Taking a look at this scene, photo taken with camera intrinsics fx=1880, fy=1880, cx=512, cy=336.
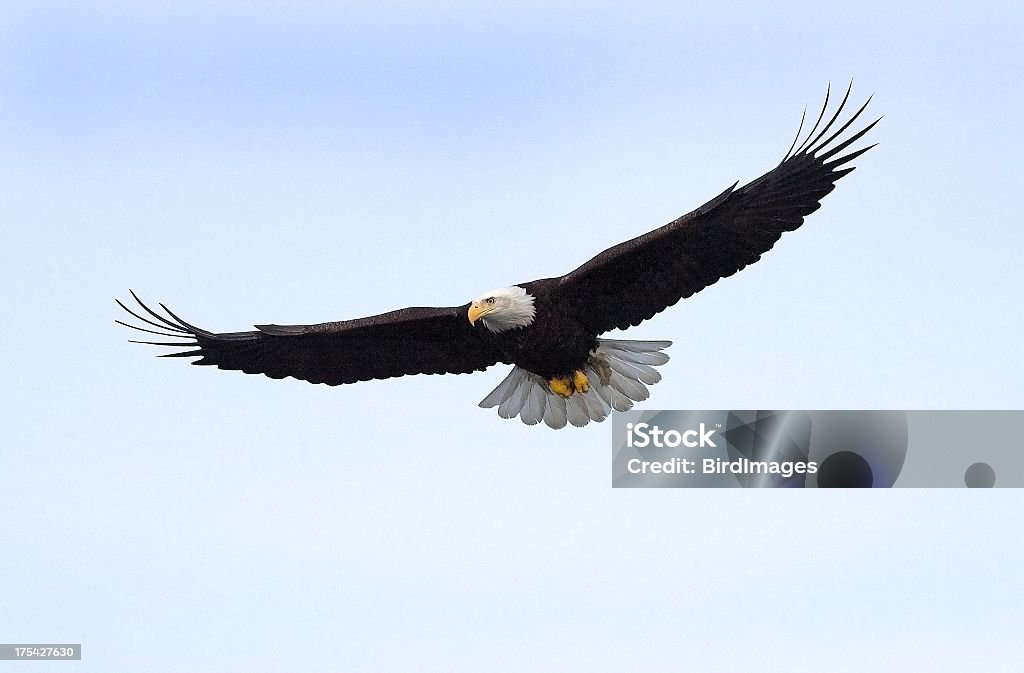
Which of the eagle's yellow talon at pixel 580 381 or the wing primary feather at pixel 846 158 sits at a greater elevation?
the wing primary feather at pixel 846 158

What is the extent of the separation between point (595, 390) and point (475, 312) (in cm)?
144

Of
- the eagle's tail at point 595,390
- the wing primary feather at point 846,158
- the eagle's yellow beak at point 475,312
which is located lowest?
the eagle's tail at point 595,390

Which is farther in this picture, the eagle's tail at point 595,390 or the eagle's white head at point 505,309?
the eagle's tail at point 595,390

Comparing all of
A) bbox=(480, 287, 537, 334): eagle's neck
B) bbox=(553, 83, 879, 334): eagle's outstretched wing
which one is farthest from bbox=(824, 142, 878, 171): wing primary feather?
bbox=(480, 287, 537, 334): eagle's neck

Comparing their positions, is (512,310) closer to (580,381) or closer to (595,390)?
(580,381)

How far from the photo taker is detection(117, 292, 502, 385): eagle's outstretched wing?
11.7 metres

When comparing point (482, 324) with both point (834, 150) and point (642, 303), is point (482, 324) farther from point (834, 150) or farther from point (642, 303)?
point (834, 150)

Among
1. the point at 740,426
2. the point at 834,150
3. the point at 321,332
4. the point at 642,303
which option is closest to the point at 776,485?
the point at 740,426

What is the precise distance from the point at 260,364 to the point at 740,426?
3.09 meters

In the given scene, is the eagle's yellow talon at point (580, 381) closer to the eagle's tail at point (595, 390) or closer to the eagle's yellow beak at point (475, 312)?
the eagle's tail at point (595, 390)

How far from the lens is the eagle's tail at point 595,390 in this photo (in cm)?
1228

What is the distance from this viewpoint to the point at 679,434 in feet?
39.6

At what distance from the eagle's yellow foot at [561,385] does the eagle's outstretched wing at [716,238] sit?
978 millimetres

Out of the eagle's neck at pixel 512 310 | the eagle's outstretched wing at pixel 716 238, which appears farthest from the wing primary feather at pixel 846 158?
the eagle's neck at pixel 512 310
